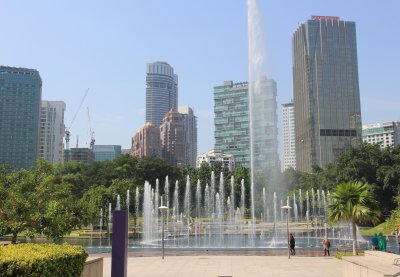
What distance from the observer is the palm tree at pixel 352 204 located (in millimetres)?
25681

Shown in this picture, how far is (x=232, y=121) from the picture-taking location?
18900 centimetres

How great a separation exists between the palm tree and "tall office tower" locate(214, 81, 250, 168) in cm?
15462

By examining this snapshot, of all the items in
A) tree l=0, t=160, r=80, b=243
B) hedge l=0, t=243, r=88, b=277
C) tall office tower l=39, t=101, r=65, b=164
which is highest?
tall office tower l=39, t=101, r=65, b=164

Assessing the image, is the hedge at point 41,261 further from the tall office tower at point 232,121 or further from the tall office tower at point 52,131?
the tall office tower at point 52,131

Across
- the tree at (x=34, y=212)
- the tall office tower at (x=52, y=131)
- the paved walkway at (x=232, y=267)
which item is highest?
the tall office tower at (x=52, y=131)

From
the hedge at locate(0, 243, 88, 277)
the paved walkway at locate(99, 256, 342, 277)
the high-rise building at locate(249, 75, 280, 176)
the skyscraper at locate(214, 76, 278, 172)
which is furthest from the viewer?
the skyscraper at locate(214, 76, 278, 172)

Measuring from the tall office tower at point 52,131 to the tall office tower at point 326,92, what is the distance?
316ft

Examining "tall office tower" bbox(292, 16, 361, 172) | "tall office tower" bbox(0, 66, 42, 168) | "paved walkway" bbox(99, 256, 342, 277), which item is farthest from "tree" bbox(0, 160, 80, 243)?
"tall office tower" bbox(0, 66, 42, 168)

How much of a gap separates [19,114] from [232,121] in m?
82.6

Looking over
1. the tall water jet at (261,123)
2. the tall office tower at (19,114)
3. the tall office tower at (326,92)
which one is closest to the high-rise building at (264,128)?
the tall water jet at (261,123)

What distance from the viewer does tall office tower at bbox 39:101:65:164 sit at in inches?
7106

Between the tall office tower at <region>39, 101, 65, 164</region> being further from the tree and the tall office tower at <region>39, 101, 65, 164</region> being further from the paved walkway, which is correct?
the tree

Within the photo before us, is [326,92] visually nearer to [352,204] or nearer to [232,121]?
[232,121]

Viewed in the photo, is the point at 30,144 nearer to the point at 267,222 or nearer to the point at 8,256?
the point at 267,222
